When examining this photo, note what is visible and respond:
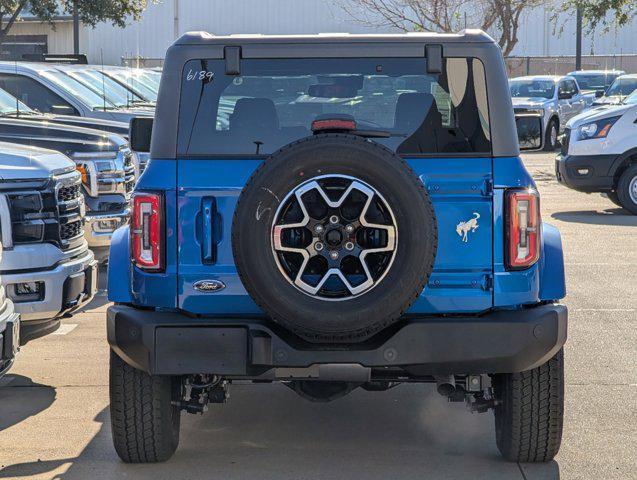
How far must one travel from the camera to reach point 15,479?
541 cm

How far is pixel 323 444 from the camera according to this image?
601cm

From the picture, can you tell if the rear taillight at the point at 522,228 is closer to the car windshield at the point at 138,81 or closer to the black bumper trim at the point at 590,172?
the black bumper trim at the point at 590,172

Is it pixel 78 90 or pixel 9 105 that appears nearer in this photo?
pixel 9 105

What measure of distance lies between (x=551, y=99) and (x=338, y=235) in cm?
2464

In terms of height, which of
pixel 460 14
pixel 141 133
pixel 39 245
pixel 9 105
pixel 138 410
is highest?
pixel 460 14

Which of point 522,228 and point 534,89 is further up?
point 534,89

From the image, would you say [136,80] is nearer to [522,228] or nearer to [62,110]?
[62,110]

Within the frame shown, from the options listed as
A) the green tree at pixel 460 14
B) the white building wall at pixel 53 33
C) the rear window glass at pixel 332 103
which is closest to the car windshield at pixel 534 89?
the green tree at pixel 460 14

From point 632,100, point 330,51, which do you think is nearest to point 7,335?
point 330,51

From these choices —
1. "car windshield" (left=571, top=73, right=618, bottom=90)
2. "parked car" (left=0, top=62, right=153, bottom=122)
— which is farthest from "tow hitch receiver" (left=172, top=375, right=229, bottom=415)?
"car windshield" (left=571, top=73, right=618, bottom=90)

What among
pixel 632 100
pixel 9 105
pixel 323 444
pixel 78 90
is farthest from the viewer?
pixel 632 100

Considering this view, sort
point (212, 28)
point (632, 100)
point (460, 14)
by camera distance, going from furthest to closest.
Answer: point (212, 28), point (460, 14), point (632, 100)

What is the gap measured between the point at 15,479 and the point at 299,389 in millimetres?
1281

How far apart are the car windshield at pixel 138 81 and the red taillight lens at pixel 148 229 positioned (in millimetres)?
11791
